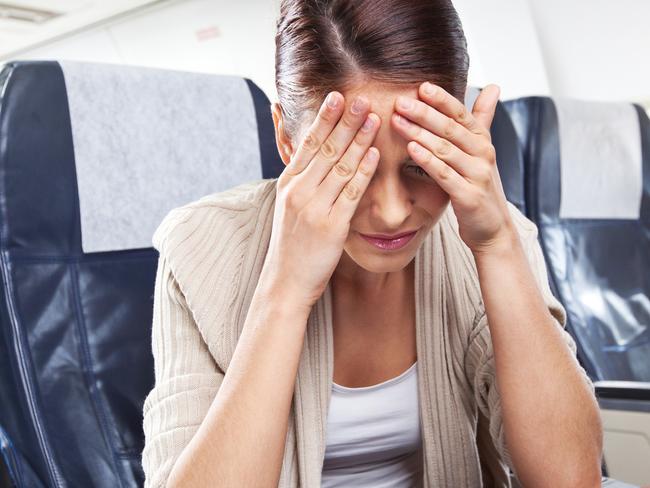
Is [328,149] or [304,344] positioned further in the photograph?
[304,344]

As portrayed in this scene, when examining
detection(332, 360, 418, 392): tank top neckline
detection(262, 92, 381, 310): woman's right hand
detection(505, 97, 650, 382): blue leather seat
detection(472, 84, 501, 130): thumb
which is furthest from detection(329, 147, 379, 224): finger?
detection(505, 97, 650, 382): blue leather seat

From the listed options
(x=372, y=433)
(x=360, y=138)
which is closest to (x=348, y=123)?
(x=360, y=138)

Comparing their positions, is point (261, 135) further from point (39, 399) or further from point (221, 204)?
point (39, 399)

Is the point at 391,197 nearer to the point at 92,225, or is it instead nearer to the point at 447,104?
the point at 447,104

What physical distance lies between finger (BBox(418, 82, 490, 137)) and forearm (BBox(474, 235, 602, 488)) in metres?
0.19

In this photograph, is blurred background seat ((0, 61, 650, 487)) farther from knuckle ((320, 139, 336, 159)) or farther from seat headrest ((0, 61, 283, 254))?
knuckle ((320, 139, 336, 159))

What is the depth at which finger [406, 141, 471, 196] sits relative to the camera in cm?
101

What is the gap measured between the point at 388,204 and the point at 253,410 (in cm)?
33

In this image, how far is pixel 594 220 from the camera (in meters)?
2.48

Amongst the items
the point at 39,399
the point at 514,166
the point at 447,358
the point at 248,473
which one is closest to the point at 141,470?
the point at 39,399

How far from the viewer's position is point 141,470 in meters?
1.34

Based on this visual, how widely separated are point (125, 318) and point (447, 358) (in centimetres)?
56

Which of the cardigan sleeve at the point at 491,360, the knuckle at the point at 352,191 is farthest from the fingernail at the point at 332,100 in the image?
the cardigan sleeve at the point at 491,360

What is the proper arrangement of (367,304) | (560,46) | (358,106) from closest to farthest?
1. (358,106)
2. (367,304)
3. (560,46)
